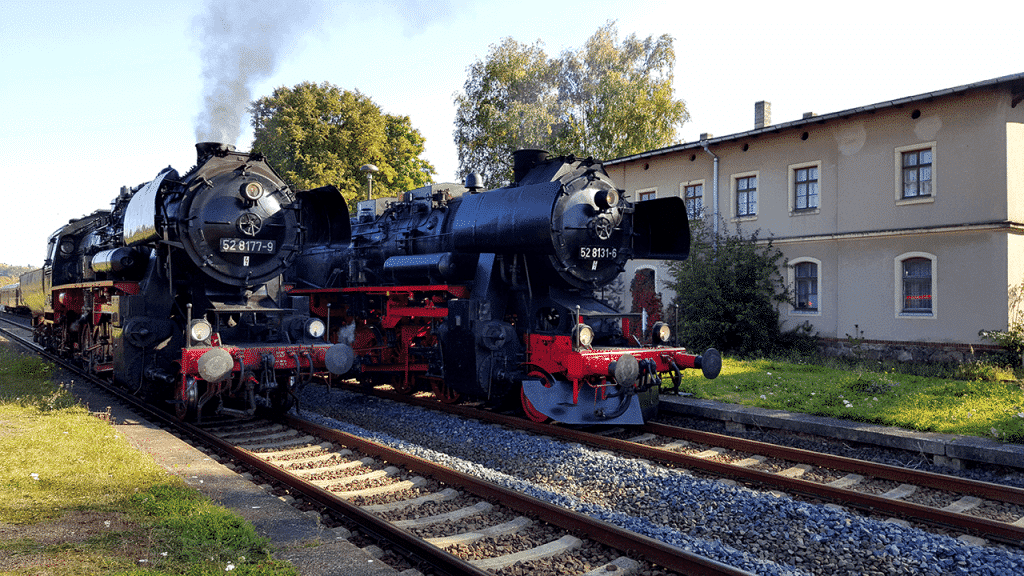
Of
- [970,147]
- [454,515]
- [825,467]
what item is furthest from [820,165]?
[454,515]

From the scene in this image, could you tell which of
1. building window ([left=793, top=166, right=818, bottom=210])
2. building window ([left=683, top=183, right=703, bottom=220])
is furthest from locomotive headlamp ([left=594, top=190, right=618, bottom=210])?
building window ([left=683, top=183, right=703, bottom=220])

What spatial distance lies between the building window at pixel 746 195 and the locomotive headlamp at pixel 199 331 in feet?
46.8

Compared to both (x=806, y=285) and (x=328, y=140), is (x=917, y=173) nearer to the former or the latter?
(x=806, y=285)

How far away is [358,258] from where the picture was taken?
40.0 ft

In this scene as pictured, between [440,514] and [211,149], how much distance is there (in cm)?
609

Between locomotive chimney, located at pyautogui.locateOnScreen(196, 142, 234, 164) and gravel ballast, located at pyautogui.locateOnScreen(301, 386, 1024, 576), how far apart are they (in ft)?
13.3

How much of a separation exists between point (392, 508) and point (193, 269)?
16.6ft

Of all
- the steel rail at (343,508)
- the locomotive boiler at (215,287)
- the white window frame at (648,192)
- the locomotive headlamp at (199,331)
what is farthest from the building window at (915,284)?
the locomotive headlamp at (199,331)

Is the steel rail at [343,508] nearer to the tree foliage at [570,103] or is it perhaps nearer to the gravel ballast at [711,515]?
the gravel ballast at [711,515]

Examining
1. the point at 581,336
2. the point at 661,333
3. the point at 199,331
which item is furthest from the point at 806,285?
the point at 199,331

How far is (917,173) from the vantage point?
48.2ft

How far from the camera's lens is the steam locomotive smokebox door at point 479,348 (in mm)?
8773

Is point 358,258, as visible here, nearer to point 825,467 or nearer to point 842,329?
point 825,467

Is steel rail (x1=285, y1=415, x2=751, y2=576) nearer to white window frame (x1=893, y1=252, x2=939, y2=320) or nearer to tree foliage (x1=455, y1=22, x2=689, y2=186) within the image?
white window frame (x1=893, y1=252, x2=939, y2=320)
